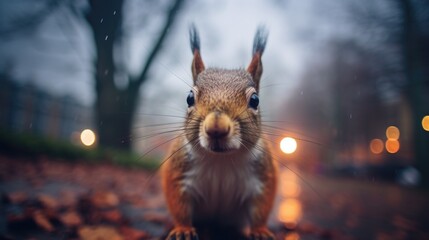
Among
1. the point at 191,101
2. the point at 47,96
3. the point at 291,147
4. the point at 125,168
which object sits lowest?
the point at 125,168

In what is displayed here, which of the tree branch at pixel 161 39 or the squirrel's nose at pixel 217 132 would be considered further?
the tree branch at pixel 161 39

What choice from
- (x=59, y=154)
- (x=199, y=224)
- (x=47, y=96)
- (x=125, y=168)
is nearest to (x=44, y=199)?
(x=199, y=224)

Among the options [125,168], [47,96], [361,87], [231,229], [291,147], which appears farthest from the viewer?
[47,96]

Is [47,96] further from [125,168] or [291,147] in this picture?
[291,147]

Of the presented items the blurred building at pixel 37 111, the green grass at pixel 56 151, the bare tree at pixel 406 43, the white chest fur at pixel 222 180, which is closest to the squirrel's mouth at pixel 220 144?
the white chest fur at pixel 222 180

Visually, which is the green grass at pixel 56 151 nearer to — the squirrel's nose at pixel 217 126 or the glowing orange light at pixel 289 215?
the glowing orange light at pixel 289 215

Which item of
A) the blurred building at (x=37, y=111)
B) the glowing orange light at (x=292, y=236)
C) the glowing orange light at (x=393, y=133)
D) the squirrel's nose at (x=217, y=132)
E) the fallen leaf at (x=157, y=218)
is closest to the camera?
the squirrel's nose at (x=217, y=132)

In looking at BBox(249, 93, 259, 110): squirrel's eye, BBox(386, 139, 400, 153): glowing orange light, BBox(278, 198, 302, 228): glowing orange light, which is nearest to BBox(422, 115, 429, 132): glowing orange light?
BBox(278, 198, 302, 228): glowing orange light
